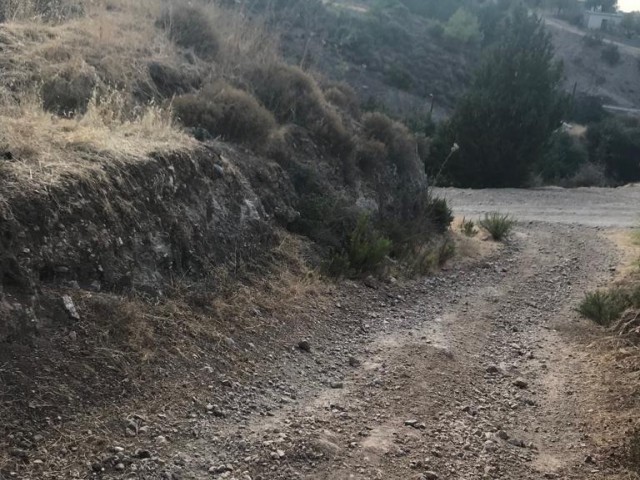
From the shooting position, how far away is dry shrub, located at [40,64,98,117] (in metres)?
6.59

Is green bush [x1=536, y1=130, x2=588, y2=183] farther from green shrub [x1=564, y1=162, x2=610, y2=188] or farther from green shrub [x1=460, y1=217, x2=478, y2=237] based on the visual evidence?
green shrub [x1=460, y1=217, x2=478, y2=237]

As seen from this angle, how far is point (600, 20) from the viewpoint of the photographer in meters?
75.1

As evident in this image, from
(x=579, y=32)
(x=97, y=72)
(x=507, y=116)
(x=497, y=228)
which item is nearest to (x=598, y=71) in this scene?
(x=579, y=32)

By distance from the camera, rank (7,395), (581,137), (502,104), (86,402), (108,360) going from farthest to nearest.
→ (581,137) < (502,104) < (108,360) < (86,402) < (7,395)

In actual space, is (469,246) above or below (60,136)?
below

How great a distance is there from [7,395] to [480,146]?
20.2 meters

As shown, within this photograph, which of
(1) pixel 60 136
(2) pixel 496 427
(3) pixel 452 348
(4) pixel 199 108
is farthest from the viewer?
(4) pixel 199 108

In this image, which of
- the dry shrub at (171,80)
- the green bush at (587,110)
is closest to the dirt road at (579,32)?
the green bush at (587,110)

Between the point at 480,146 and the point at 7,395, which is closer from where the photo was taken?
the point at 7,395

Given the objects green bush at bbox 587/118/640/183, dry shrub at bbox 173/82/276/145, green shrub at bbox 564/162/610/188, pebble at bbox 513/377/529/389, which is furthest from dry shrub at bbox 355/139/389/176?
green bush at bbox 587/118/640/183

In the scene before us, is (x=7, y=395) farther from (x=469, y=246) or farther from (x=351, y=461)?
(x=469, y=246)

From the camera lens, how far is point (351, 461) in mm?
4090

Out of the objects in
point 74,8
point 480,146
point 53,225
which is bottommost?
point 480,146

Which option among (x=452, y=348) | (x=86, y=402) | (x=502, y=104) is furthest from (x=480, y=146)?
(x=86, y=402)
